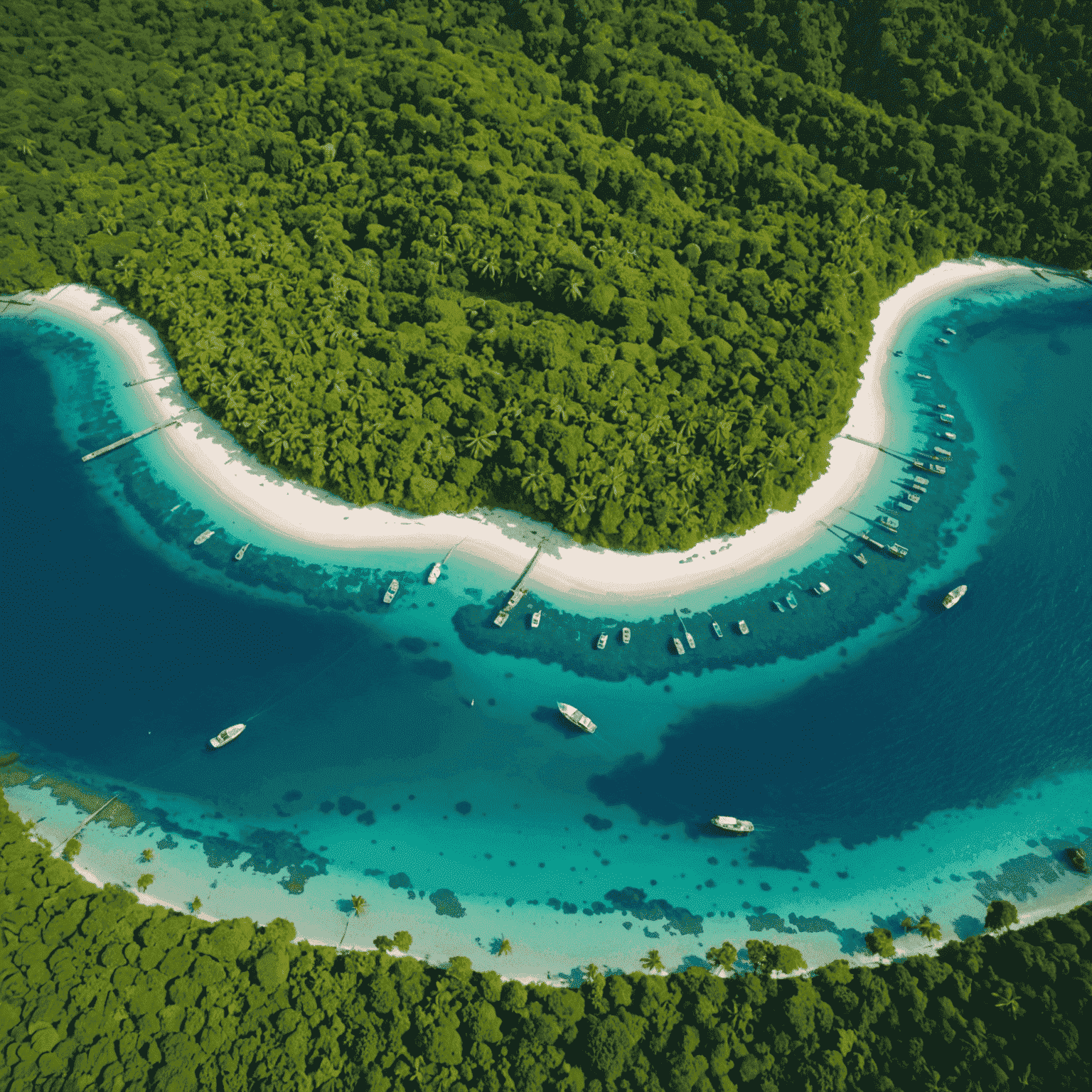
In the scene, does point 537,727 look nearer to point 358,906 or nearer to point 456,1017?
point 358,906

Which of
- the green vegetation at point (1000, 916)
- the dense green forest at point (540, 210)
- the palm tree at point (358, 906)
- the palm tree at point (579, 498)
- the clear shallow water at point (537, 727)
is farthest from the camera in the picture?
the dense green forest at point (540, 210)

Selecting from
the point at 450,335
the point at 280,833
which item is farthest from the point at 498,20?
the point at 280,833

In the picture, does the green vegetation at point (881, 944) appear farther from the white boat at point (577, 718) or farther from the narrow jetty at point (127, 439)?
the narrow jetty at point (127, 439)

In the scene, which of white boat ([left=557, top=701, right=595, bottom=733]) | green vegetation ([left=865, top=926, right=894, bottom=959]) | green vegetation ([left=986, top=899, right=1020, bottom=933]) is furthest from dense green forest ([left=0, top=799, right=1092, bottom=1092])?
white boat ([left=557, top=701, right=595, bottom=733])

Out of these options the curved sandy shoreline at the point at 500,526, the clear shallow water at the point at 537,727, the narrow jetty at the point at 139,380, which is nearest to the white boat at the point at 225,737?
the clear shallow water at the point at 537,727

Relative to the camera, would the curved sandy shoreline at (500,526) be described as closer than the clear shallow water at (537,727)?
No

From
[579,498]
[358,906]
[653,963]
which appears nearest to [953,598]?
[579,498]

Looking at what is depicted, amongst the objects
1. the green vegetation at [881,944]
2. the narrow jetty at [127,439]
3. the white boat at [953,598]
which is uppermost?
the white boat at [953,598]

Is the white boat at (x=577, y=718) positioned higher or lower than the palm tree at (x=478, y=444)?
lower

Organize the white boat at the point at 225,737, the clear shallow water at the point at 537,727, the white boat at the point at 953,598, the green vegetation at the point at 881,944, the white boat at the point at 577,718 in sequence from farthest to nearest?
the white boat at the point at 953,598, the white boat at the point at 577,718, the white boat at the point at 225,737, the clear shallow water at the point at 537,727, the green vegetation at the point at 881,944
